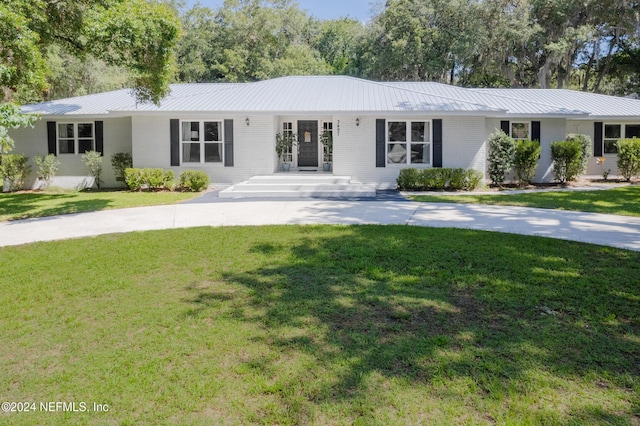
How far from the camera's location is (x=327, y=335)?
416 centimetres

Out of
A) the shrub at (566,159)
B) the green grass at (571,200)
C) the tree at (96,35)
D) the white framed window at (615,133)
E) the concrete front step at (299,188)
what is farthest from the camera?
the white framed window at (615,133)

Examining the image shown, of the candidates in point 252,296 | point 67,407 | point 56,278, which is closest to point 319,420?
point 67,407

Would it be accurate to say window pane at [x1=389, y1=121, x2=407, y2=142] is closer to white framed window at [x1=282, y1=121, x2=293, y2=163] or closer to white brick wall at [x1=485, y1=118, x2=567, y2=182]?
white brick wall at [x1=485, y1=118, x2=567, y2=182]

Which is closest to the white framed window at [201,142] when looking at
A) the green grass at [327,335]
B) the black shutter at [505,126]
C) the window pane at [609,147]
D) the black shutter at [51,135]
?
the black shutter at [51,135]

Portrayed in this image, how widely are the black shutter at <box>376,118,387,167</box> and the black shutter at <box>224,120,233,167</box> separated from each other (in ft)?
16.5

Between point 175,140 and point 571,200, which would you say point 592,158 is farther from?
point 175,140

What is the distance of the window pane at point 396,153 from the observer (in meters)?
17.5

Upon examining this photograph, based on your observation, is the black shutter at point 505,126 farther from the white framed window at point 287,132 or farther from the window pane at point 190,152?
the window pane at point 190,152

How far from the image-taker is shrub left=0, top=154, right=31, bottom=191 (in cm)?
1728

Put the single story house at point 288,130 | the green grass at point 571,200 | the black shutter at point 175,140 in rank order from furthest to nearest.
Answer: the black shutter at point 175,140, the single story house at point 288,130, the green grass at point 571,200

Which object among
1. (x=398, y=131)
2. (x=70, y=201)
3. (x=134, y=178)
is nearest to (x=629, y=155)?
(x=398, y=131)

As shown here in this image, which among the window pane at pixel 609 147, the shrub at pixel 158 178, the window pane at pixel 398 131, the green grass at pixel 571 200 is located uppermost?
the window pane at pixel 398 131

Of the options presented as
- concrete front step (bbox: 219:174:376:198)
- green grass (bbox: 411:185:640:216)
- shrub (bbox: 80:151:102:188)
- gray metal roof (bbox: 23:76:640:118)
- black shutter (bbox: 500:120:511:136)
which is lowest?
green grass (bbox: 411:185:640:216)

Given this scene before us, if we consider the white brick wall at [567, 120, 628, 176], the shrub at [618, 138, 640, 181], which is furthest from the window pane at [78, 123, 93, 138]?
the shrub at [618, 138, 640, 181]
